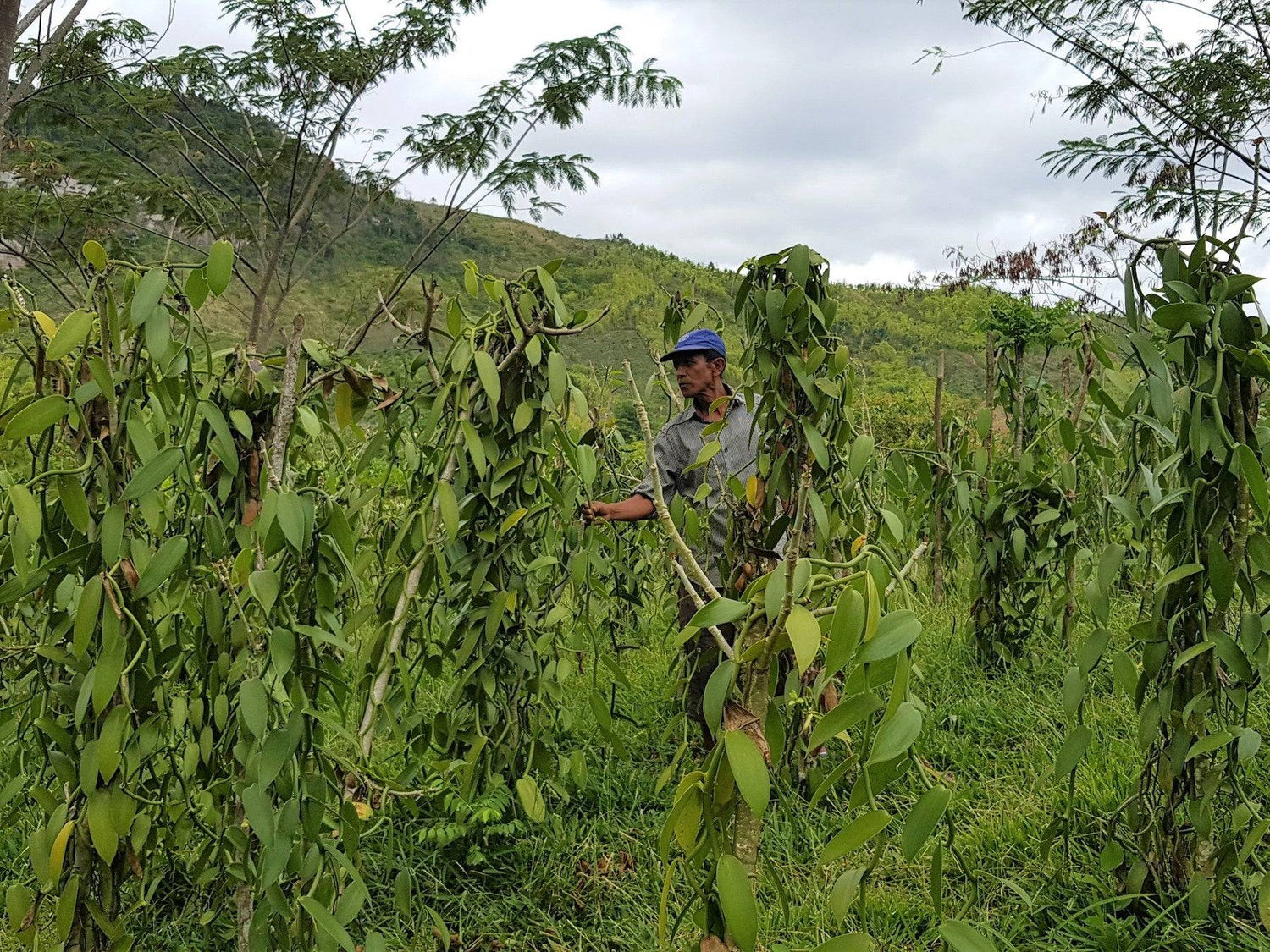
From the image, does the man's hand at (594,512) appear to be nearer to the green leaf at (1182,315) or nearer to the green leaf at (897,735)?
the green leaf at (1182,315)

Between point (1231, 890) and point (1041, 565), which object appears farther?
point (1041, 565)

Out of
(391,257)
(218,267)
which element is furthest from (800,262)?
(391,257)

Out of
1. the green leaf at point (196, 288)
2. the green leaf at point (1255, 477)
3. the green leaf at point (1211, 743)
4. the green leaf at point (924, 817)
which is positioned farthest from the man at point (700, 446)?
the green leaf at point (924, 817)

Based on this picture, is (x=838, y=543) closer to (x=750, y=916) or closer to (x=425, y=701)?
(x=425, y=701)

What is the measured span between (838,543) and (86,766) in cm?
176

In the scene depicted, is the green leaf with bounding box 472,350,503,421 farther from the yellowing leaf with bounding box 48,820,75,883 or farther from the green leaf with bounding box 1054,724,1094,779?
the green leaf with bounding box 1054,724,1094,779

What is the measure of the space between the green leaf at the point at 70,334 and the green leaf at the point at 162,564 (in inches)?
9.0

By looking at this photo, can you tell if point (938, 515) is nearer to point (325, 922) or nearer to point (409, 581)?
point (409, 581)

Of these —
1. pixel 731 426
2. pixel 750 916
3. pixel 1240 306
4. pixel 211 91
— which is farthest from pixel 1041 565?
pixel 211 91

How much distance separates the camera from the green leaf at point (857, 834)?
646mm

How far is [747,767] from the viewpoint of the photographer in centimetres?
62

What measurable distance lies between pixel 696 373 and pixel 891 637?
177 centimetres

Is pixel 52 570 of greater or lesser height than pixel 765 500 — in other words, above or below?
below

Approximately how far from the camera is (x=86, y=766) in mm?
1079
